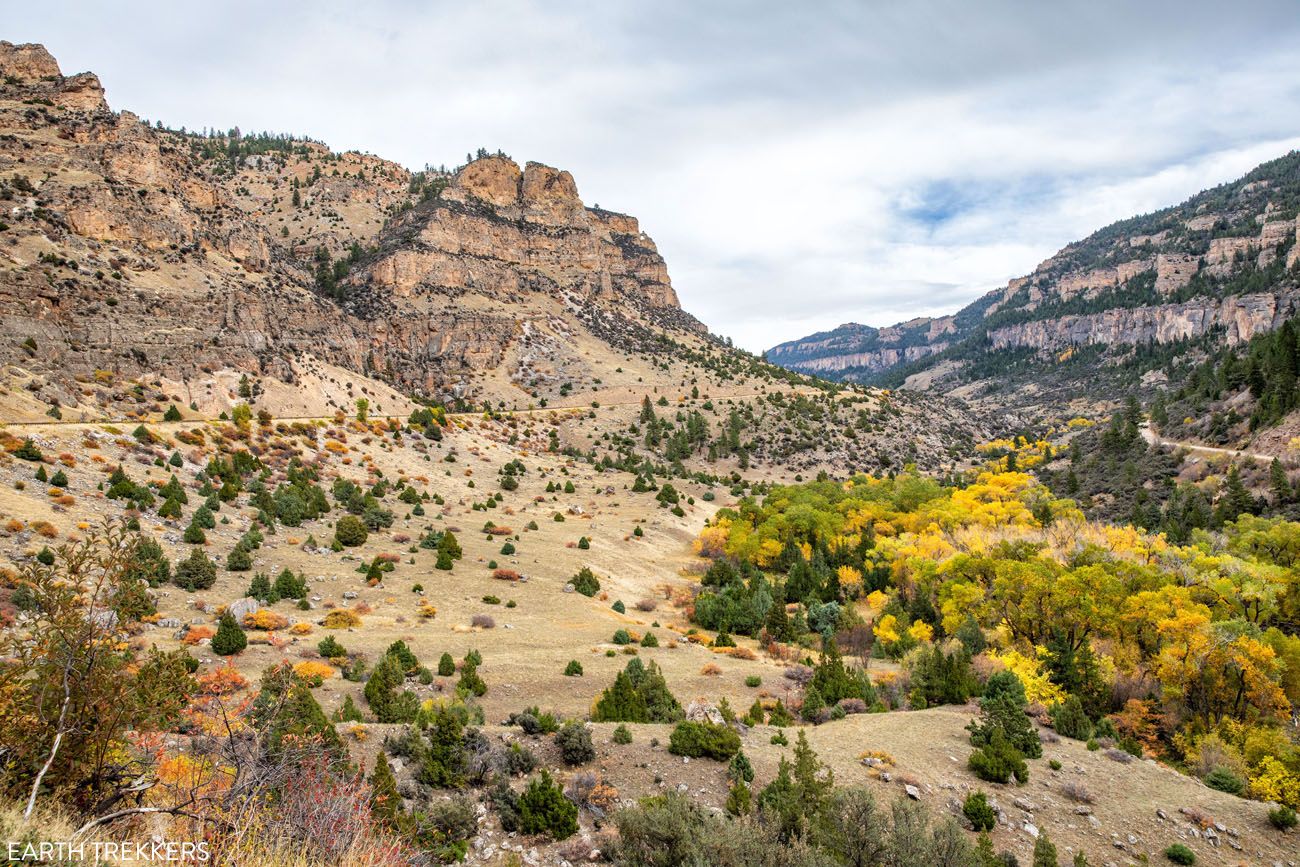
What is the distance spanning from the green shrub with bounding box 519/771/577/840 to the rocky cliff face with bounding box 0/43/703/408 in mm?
41546

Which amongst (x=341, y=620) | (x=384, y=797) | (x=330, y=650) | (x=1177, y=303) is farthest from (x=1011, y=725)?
(x=1177, y=303)

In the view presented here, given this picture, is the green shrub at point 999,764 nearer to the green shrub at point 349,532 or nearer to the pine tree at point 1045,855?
the pine tree at point 1045,855

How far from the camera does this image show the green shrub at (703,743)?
13406mm

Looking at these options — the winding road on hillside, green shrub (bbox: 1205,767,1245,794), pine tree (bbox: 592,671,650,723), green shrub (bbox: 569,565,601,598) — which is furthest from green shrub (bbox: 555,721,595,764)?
the winding road on hillside

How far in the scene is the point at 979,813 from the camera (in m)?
12.3

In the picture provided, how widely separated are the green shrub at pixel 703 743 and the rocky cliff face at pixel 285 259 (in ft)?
139

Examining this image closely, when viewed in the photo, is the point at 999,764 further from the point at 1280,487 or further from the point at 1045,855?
the point at 1280,487

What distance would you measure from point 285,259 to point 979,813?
97.5 meters

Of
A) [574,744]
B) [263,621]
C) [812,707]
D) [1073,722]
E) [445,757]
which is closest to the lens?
[445,757]

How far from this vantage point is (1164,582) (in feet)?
79.7

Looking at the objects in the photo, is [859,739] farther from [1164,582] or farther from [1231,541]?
[1231,541]

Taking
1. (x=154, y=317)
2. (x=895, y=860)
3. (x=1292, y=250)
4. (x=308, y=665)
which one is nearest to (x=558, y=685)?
(x=308, y=665)

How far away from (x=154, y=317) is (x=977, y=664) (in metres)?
53.7

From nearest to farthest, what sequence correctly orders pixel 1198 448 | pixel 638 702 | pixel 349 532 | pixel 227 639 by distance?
pixel 638 702
pixel 227 639
pixel 349 532
pixel 1198 448
